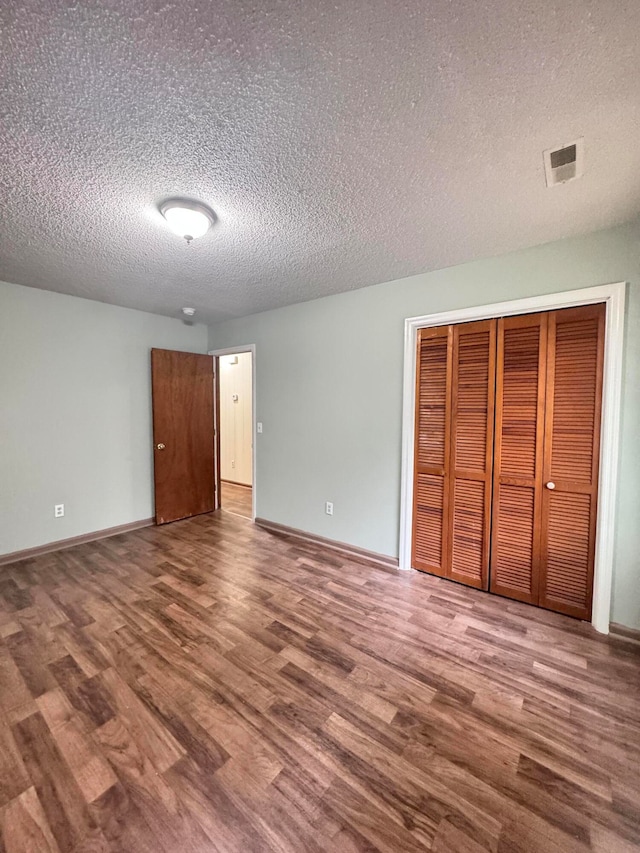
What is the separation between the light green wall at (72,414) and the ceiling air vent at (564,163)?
395 centimetres

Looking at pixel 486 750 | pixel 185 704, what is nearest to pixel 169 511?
pixel 185 704

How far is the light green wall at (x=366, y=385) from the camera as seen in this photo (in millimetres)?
2004

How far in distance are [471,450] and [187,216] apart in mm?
2446

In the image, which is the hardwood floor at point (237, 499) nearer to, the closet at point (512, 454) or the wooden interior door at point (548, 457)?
the closet at point (512, 454)

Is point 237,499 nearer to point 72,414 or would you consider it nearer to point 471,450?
point 72,414

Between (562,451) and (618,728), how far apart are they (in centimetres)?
143

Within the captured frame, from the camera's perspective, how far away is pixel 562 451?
86.7 inches

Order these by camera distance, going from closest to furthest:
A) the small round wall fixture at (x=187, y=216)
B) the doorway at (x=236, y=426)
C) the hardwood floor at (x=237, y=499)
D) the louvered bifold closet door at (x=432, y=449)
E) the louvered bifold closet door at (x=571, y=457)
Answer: the small round wall fixture at (x=187, y=216) < the louvered bifold closet door at (x=571, y=457) < the louvered bifold closet door at (x=432, y=449) < the hardwood floor at (x=237, y=499) < the doorway at (x=236, y=426)

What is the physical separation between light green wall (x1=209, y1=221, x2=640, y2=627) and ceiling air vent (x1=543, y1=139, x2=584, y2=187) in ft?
2.35

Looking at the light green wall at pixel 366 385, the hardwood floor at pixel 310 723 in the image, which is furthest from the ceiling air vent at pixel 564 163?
the hardwood floor at pixel 310 723

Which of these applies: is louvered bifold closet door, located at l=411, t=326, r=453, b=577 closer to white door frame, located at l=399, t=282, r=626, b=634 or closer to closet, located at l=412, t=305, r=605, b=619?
closet, located at l=412, t=305, r=605, b=619

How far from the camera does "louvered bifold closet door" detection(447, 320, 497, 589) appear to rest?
2461 millimetres

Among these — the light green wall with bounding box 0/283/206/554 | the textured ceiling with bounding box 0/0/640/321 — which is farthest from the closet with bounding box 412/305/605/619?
the light green wall with bounding box 0/283/206/554

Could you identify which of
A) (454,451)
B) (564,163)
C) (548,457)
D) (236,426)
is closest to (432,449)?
(454,451)
